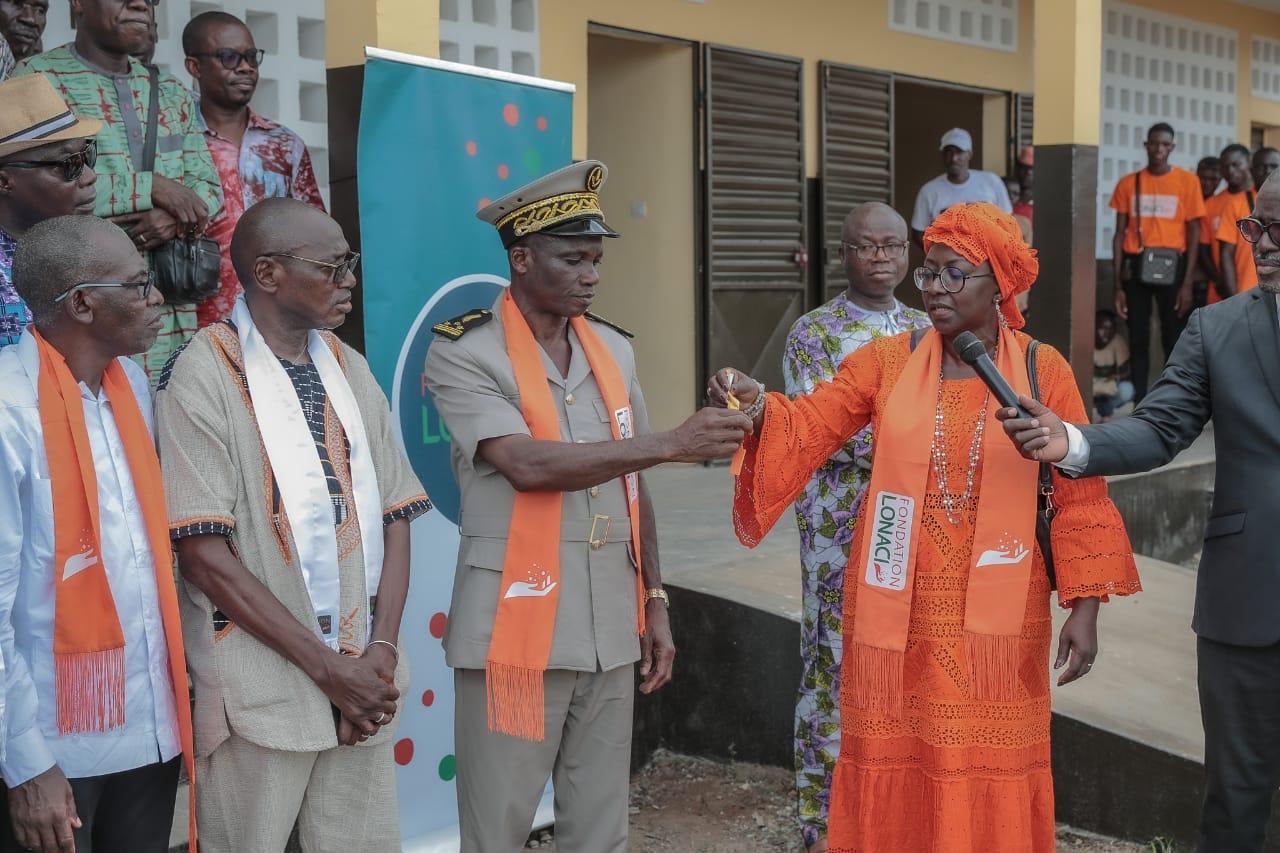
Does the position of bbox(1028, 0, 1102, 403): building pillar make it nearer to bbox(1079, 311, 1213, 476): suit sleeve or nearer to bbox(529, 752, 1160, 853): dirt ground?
bbox(529, 752, 1160, 853): dirt ground

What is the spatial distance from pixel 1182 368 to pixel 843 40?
6581 mm

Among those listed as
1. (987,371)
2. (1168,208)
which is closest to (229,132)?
(987,371)

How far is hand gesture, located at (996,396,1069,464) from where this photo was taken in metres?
3.15

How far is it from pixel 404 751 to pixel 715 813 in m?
1.61

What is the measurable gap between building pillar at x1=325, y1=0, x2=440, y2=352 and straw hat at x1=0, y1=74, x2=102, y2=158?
3.06 feet

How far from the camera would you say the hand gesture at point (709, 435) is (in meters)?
3.20

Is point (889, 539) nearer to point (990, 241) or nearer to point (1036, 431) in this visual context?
point (1036, 431)

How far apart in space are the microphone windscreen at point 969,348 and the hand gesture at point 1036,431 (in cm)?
13

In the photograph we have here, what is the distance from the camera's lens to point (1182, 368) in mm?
3469

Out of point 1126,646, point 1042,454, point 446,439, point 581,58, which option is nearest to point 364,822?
point 446,439

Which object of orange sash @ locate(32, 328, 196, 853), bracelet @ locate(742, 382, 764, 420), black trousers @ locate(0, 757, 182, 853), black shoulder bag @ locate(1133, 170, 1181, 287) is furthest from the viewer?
black shoulder bag @ locate(1133, 170, 1181, 287)

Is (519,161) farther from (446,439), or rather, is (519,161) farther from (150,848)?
(150,848)

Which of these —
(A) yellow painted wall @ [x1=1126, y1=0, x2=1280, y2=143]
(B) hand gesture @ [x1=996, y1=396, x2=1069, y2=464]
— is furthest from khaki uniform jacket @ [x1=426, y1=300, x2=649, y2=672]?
(A) yellow painted wall @ [x1=1126, y1=0, x2=1280, y2=143]

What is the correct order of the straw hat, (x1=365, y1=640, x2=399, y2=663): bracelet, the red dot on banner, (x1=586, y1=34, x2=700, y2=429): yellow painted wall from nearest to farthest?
the straw hat < (x1=365, y1=640, x2=399, y2=663): bracelet < the red dot on banner < (x1=586, y1=34, x2=700, y2=429): yellow painted wall
